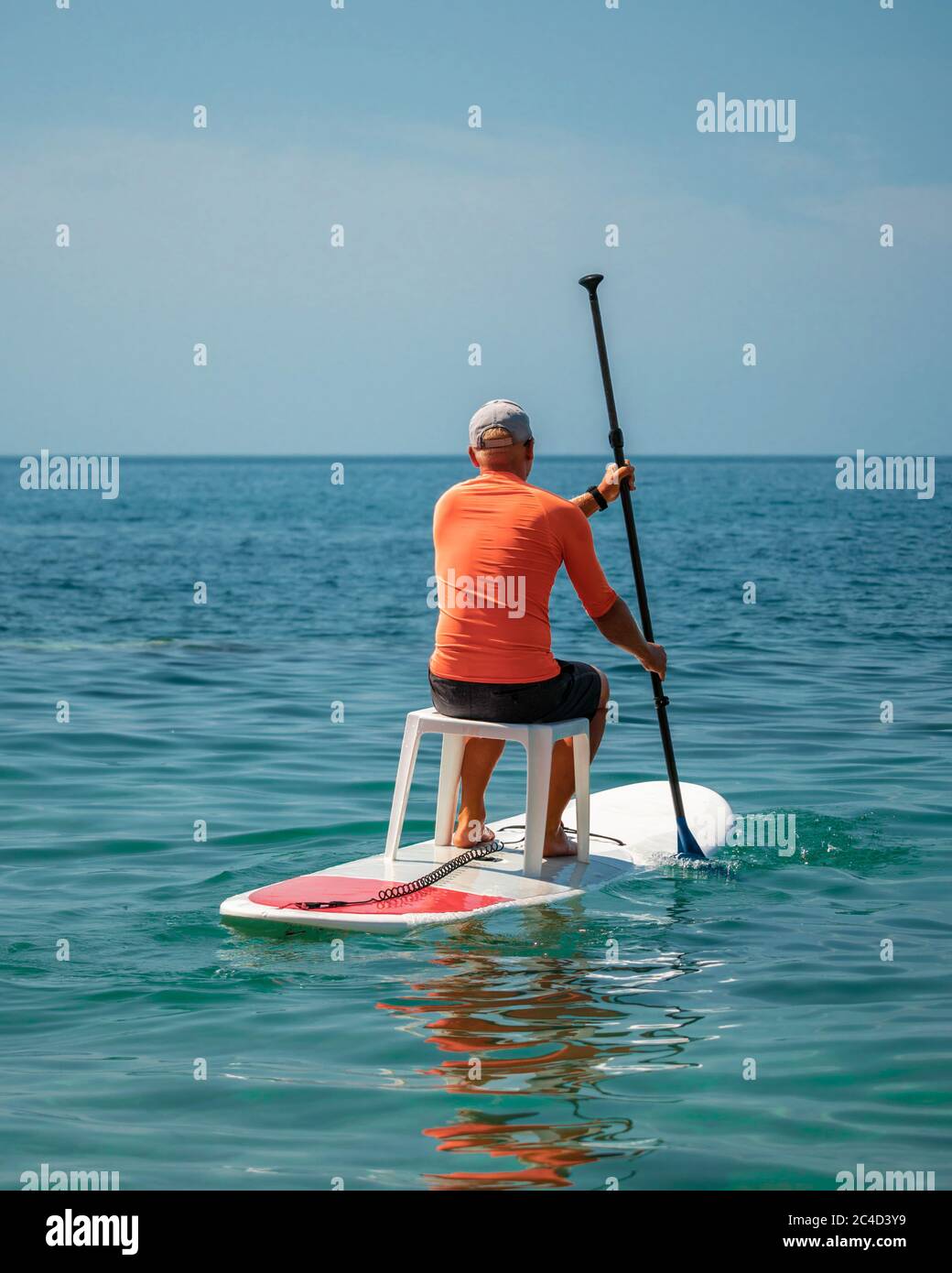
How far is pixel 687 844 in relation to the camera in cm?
759

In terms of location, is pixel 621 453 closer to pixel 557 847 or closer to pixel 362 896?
pixel 557 847

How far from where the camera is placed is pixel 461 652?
6637mm

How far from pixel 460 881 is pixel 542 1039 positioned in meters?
1.56

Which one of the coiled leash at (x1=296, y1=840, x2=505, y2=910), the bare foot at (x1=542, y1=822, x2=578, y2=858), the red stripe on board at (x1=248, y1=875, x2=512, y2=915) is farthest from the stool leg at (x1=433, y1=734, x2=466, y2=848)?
the red stripe on board at (x1=248, y1=875, x2=512, y2=915)

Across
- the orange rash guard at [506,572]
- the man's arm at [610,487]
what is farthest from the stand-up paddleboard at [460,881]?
the man's arm at [610,487]

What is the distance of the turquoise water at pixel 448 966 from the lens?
4465mm

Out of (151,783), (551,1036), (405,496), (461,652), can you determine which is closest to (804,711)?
(151,783)

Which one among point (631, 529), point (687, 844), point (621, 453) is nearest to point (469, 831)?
point (687, 844)

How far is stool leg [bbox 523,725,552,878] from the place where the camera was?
6.52m

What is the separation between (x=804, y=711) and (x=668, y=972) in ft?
22.8

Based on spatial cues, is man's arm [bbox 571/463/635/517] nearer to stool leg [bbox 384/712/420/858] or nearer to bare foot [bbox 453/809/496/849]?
stool leg [bbox 384/712/420/858]

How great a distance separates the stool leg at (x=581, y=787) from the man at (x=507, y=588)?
0.17 metres

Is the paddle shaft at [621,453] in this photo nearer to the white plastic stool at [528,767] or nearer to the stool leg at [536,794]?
the white plastic stool at [528,767]
